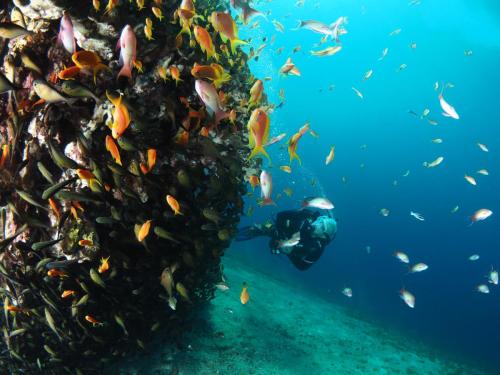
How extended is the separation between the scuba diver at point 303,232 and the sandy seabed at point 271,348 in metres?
1.88

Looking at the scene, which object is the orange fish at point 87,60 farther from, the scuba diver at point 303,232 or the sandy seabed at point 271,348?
A: the scuba diver at point 303,232

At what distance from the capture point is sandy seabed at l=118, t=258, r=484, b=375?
18.6 ft

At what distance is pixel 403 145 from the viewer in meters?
112

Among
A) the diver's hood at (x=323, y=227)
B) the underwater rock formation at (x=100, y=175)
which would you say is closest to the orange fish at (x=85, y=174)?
the underwater rock formation at (x=100, y=175)

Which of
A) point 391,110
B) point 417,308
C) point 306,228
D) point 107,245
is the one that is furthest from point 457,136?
point 107,245

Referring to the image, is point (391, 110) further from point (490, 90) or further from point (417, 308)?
point (417, 308)

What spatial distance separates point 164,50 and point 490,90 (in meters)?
81.9

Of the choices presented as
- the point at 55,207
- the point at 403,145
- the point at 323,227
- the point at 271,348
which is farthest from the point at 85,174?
the point at 403,145

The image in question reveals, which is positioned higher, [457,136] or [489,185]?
[457,136]

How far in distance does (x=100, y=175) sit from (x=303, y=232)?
6.28 metres

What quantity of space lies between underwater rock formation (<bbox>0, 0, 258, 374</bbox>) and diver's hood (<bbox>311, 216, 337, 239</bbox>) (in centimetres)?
475

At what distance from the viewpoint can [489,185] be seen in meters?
89.9

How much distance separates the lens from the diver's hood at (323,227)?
8.55 meters

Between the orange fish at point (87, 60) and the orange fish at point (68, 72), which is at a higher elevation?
the orange fish at point (87, 60)
